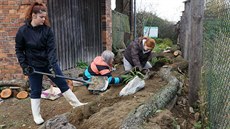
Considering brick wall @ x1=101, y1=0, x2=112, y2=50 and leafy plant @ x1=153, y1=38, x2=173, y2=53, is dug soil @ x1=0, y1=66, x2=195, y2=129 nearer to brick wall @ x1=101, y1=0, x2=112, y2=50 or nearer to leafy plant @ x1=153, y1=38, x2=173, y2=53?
brick wall @ x1=101, y1=0, x2=112, y2=50

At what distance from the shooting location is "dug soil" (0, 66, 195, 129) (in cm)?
343

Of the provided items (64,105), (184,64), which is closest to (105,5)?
(184,64)

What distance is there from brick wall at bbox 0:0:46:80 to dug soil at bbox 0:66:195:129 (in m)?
0.81

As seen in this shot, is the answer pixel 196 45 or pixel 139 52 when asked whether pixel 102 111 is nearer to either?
pixel 196 45

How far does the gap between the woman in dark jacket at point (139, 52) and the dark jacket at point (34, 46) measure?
2.47 meters

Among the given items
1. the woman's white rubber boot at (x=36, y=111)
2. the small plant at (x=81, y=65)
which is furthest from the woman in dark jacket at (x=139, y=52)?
the woman's white rubber boot at (x=36, y=111)

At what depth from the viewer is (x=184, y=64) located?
7.83m

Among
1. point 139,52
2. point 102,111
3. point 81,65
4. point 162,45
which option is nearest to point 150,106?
point 102,111

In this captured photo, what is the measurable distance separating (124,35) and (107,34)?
175 inches

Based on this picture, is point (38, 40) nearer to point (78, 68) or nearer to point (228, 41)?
point (228, 41)

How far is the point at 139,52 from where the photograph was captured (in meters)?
6.34

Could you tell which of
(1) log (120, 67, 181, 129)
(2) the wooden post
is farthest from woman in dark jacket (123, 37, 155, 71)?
(2) the wooden post

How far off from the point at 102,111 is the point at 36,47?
4.50ft

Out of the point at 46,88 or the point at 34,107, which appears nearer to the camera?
the point at 34,107
